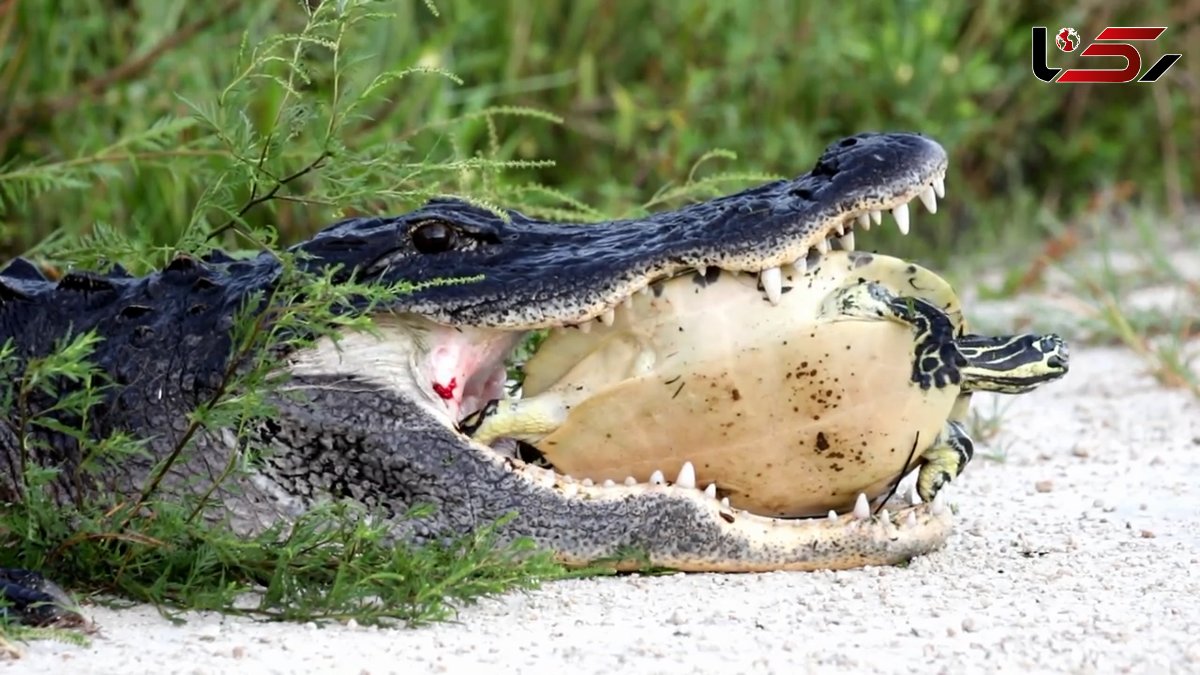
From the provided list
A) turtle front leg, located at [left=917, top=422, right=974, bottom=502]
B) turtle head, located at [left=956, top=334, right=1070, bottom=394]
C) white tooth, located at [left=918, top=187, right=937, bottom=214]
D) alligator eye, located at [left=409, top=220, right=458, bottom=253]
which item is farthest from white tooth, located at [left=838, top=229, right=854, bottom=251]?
alligator eye, located at [left=409, top=220, right=458, bottom=253]

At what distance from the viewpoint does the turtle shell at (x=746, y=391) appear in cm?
298

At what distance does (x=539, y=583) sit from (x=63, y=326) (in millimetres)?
1086

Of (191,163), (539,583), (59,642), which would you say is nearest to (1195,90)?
(191,163)

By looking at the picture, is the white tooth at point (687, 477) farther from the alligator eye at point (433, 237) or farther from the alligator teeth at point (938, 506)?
the alligator eye at point (433, 237)

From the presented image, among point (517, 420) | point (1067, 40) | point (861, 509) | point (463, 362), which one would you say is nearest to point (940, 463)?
point (861, 509)

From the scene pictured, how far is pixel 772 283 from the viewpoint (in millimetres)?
2930

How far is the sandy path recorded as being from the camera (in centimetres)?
251

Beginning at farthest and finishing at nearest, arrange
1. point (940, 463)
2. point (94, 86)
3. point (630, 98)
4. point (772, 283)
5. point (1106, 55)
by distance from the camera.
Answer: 1. point (1106, 55)
2. point (630, 98)
3. point (94, 86)
4. point (940, 463)
5. point (772, 283)

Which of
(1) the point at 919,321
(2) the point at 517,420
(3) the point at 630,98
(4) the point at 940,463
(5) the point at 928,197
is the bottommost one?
(4) the point at 940,463

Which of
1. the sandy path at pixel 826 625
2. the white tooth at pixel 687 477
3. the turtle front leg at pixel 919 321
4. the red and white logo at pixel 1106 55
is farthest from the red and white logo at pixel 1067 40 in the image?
the white tooth at pixel 687 477

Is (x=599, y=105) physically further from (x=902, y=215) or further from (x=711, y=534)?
(x=711, y=534)

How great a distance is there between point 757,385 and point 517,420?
1.40ft

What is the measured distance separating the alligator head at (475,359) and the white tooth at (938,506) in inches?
2.0

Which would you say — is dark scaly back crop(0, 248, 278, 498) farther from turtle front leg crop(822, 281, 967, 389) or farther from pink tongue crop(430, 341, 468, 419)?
turtle front leg crop(822, 281, 967, 389)
